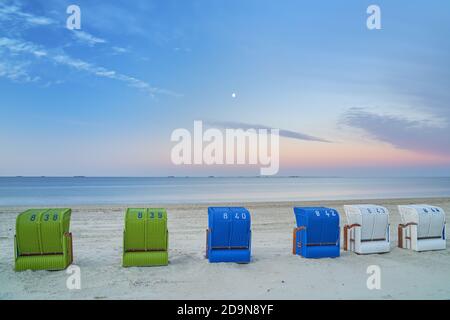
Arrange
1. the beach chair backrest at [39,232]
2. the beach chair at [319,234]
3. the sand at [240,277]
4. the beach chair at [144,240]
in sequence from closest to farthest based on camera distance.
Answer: the sand at [240,277], the beach chair backrest at [39,232], the beach chair at [144,240], the beach chair at [319,234]

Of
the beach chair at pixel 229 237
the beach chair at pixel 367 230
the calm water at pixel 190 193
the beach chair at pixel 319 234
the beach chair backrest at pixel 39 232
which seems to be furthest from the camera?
the calm water at pixel 190 193

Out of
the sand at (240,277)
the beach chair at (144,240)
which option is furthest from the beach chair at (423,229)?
the beach chair at (144,240)

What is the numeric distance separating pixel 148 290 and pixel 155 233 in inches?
66.7

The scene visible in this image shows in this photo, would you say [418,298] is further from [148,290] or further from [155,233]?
[155,233]

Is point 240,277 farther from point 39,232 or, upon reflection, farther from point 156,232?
point 39,232

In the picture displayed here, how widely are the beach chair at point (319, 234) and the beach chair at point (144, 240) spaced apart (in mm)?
3546

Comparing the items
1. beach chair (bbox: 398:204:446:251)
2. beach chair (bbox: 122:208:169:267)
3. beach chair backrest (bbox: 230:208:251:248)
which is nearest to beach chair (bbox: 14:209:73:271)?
beach chair (bbox: 122:208:169:267)

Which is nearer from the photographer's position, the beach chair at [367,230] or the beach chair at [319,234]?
the beach chair at [319,234]

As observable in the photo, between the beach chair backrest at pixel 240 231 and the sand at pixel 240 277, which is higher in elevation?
the beach chair backrest at pixel 240 231

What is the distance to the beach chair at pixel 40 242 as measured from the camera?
7.72 meters

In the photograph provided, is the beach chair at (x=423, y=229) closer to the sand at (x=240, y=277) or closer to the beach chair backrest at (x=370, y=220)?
the sand at (x=240, y=277)

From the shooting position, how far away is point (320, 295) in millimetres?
6461

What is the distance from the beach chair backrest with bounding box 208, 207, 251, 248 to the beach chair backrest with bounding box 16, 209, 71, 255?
11.5ft
